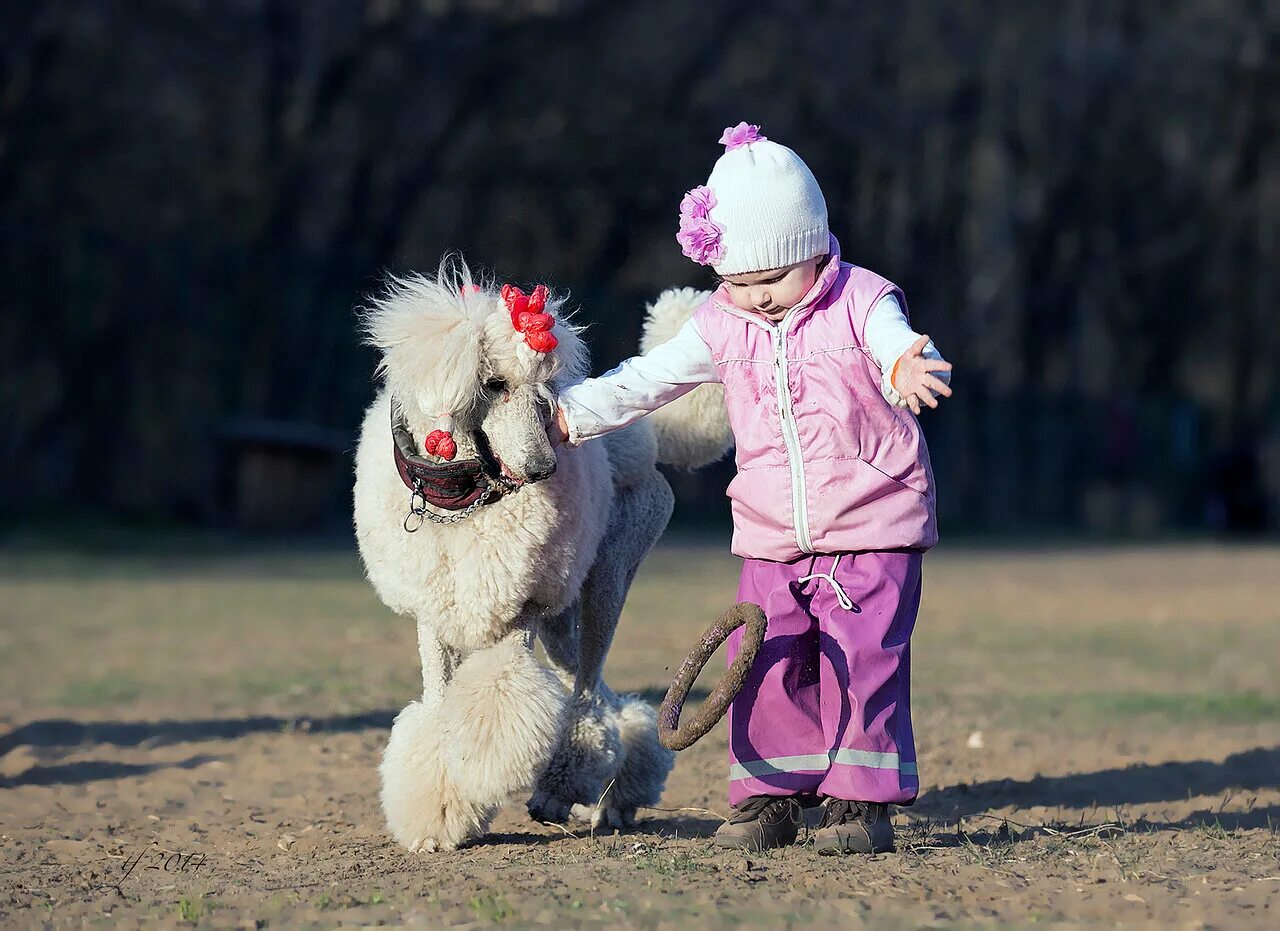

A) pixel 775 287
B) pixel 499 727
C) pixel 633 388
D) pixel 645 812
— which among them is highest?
pixel 775 287

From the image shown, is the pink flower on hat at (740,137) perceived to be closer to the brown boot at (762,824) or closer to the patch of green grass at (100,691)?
the brown boot at (762,824)

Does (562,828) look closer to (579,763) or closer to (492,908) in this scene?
(579,763)

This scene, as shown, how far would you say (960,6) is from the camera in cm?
2805

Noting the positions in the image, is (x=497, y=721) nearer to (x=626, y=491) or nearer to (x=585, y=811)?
(x=585, y=811)

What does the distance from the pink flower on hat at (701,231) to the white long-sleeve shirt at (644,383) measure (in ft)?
0.94

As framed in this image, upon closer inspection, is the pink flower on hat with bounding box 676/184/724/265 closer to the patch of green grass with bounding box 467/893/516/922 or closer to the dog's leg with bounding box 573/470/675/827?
the dog's leg with bounding box 573/470/675/827

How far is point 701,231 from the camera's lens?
16.1ft

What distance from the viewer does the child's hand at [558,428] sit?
5027 millimetres

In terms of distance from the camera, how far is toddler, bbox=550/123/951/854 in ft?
16.0

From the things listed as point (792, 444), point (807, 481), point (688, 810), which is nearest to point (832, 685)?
→ point (807, 481)

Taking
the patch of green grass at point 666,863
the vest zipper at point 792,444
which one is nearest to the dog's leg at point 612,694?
the patch of green grass at point 666,863

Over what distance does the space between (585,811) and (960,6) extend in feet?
80.8

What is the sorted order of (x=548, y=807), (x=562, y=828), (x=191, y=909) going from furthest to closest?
(x=548, y=807) → (x=562, y=828) → (x=191, y=909)

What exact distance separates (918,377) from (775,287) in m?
0.62
